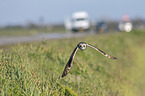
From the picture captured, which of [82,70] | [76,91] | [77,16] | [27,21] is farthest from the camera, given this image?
[27,21]

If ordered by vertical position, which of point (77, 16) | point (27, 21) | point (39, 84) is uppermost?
point (39, 84)

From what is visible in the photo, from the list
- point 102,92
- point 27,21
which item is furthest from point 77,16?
point 27,21

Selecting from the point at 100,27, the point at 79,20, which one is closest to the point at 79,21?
the point at 79,20

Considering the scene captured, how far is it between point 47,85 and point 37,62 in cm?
142

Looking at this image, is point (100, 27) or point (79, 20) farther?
point (100, 27)

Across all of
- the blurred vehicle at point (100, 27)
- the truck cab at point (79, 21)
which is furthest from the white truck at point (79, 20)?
the blurred vehicle at point (100, 27)

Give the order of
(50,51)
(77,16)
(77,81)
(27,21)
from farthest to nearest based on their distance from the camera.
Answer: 1. (27,21)
2. (77,16)
3. (50,51)
4. (77,81)

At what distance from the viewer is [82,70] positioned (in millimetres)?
6961

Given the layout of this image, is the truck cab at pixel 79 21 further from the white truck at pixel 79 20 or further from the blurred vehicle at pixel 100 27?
the blurred vehicle at pixel 100 27

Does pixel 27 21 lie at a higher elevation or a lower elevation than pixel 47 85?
lower

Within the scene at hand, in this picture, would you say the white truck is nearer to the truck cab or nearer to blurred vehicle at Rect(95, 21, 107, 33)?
the truck cab

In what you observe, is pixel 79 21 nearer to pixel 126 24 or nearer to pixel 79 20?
pixel 79 20

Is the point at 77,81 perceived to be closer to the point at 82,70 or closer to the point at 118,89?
the point at 82,70

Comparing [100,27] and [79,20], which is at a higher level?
[79,20]
